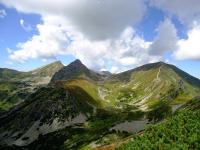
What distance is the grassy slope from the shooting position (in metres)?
60.2

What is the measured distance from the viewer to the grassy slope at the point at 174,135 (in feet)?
197

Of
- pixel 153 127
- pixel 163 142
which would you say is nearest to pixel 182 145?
pixel 163 142

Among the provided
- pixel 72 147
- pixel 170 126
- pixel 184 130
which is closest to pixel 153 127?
pixel 170 126

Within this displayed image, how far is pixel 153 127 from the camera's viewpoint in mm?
76938

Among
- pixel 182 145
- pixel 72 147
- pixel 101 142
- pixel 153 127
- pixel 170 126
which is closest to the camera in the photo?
pixel 182 145

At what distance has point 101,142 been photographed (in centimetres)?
17925

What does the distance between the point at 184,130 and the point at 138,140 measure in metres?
10.8

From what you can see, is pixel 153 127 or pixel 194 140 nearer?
pixel 194 140

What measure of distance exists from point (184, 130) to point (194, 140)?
7.77 m

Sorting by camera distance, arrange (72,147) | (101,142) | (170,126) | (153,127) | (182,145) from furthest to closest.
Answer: (72,147)
(101,142)
(153,127)
(170,126)
(182,145)

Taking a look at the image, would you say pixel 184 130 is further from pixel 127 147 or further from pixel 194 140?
pixel 127 147

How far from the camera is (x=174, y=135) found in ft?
216

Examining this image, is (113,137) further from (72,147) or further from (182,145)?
(182,145)

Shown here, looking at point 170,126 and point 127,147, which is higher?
point 170,126
